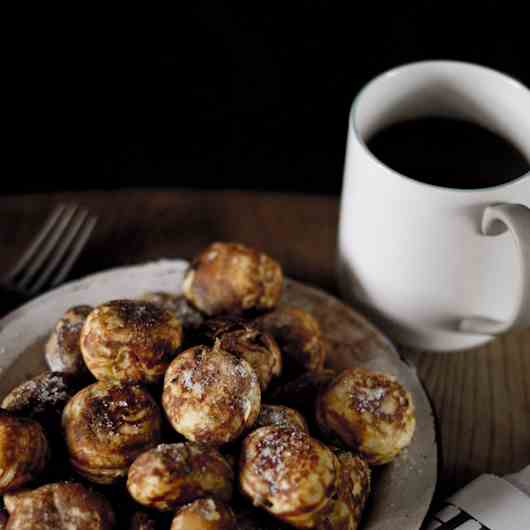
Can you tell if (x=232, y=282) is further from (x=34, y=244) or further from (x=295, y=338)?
(x=34, y=244)

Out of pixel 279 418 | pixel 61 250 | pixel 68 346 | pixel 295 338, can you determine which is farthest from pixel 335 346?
pixel 61 250

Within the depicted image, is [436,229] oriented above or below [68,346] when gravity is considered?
above

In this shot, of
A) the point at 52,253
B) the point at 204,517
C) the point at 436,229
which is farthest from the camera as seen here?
the point at 52,253

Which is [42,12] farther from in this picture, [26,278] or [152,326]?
[152,326]

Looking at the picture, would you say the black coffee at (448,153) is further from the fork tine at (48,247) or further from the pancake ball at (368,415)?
the fork tine at (48,247)

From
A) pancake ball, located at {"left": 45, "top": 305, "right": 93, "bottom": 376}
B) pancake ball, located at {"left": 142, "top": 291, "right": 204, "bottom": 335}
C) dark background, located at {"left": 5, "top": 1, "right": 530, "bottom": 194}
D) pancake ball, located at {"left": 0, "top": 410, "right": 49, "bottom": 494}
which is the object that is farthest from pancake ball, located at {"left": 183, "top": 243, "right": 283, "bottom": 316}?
dark background, located at {"left": 5, "top": 1, "right": 530, "bottom": 194}

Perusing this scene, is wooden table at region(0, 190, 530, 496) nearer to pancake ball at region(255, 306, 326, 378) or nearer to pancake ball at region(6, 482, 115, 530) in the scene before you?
pancake ball at region(255, 306, 326, 378)

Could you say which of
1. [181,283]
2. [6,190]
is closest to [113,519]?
[181,283]
